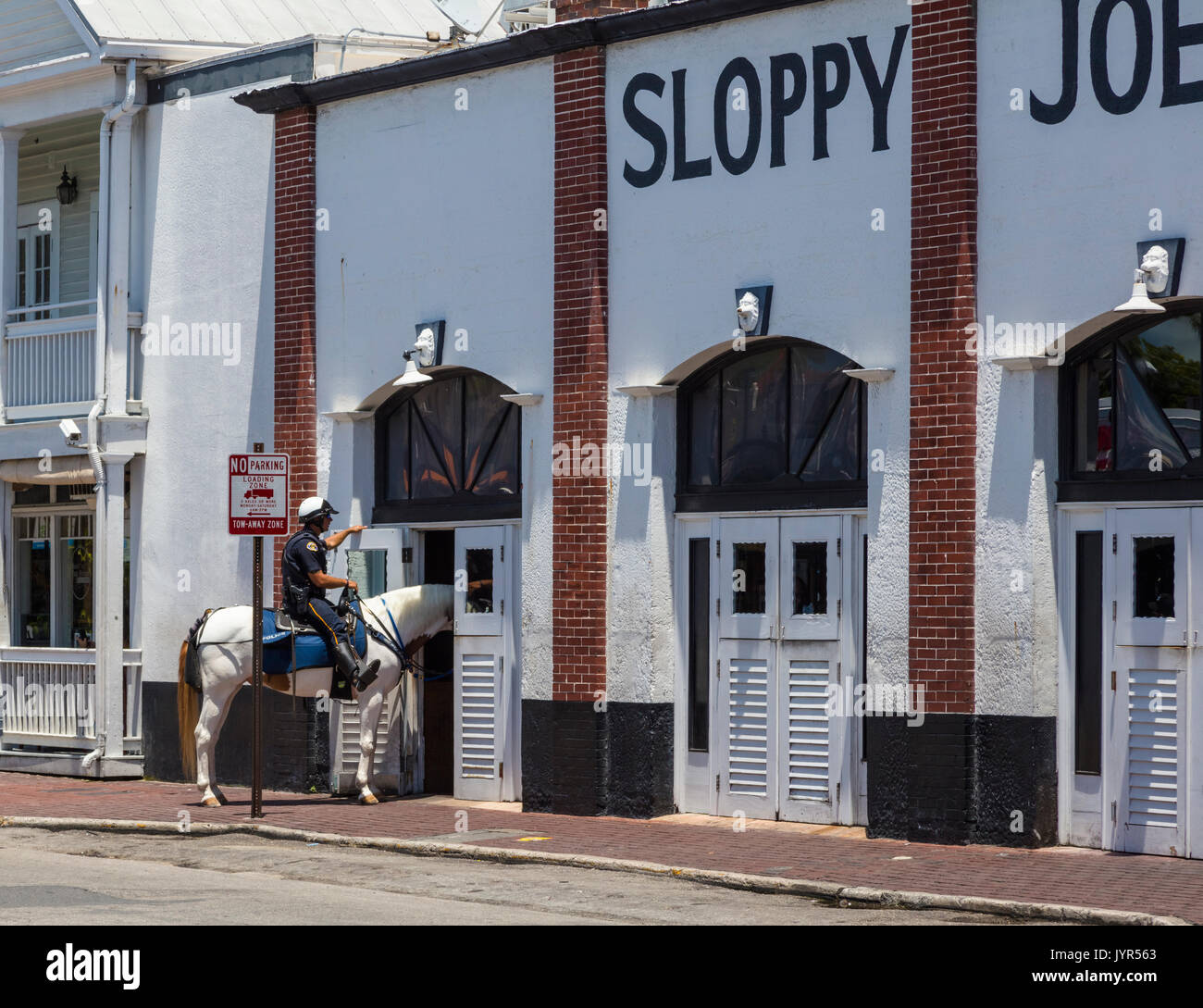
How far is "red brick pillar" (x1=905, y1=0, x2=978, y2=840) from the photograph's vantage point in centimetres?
1400

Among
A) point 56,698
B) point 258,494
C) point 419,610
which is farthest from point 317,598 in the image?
point 56,698

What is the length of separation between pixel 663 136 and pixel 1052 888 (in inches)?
278

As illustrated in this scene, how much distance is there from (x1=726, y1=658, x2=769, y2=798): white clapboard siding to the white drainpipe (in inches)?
285

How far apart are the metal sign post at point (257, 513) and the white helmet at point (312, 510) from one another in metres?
0.82

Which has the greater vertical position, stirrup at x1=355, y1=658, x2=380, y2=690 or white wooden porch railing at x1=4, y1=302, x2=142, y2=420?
white wooden porch railing at x1=4, y1=302, x2=142, y2=420

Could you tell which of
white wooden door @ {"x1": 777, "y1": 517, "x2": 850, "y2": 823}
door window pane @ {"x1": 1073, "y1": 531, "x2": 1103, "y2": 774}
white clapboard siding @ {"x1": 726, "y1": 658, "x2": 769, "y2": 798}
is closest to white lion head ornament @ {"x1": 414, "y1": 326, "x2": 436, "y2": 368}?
white wooden door @ {"x1": 777, "y1": 517, "x2": 850, "y2": 823}

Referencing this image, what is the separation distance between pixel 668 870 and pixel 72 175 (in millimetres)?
13496

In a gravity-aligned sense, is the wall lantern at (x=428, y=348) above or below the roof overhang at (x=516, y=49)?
below

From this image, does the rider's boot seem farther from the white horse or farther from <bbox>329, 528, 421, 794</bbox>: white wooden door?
<bbox>329, 528, 421, 794</bbox>: white wooden door

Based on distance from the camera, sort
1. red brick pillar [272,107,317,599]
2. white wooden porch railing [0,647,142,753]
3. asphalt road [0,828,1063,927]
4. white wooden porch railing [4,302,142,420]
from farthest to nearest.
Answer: white wooden porch railing [4,302,142,420] → white wooden porch railing [0,647,142,753] → red brick pillar [272,107,317,599] → asphalt road [0,828,1063,927]

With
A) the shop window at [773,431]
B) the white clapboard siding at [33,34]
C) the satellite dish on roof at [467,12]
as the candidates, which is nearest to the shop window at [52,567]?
the white clapboard siding at [33,34]

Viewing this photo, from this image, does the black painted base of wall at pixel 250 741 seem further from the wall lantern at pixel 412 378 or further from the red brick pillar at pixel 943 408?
the red brick pillar at pixel 943 408

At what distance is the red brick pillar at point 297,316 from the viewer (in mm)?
18562

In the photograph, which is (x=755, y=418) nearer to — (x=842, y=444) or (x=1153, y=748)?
(x=842, y=444)
